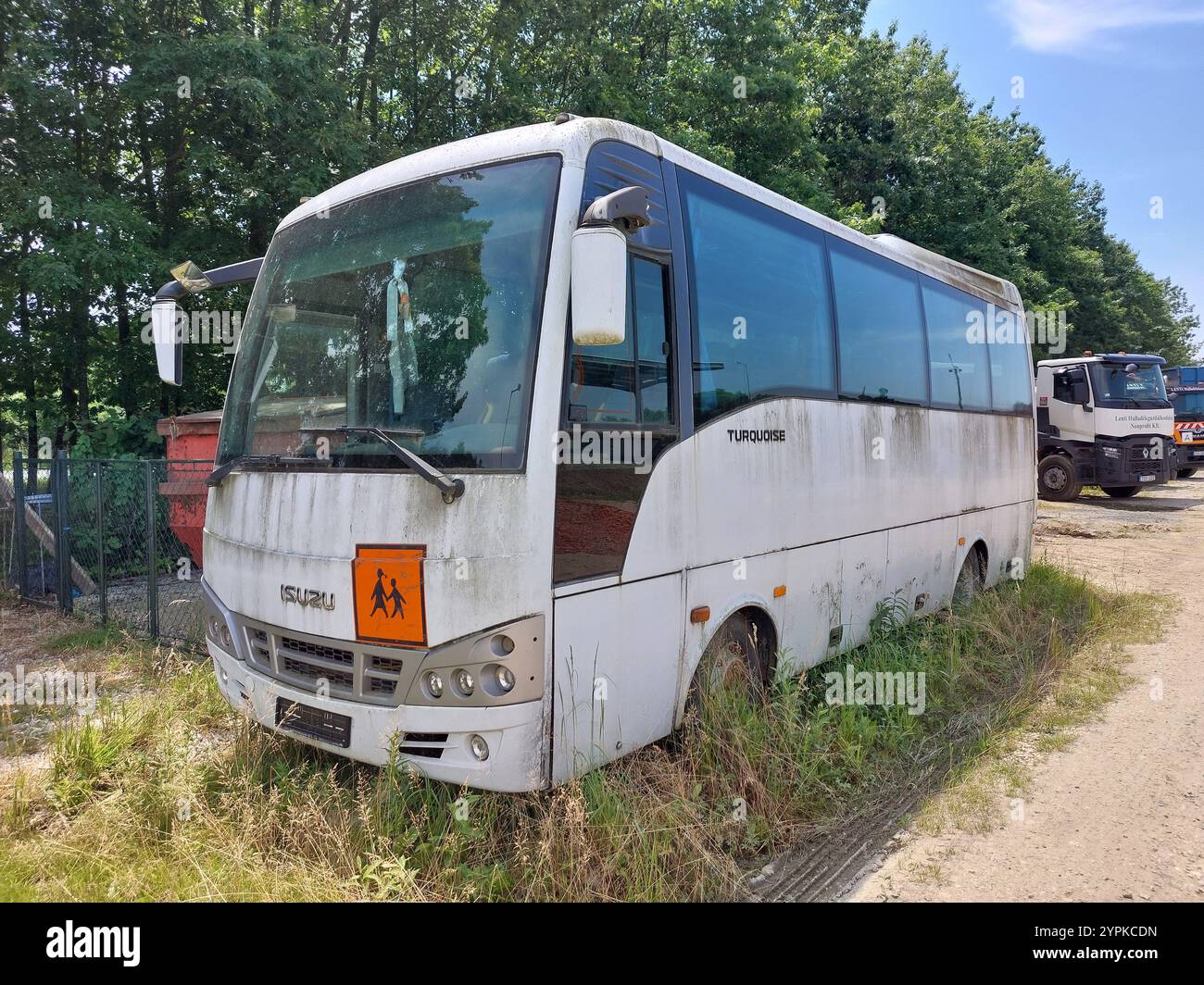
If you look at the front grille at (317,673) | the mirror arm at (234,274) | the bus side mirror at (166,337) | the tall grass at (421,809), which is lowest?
the tall grass at (421,809)

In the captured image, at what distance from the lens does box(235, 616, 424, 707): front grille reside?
3.31 metres

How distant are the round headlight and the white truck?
1813 centimetres

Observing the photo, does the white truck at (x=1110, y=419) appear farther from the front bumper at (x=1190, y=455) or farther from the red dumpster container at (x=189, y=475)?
the red dumpster container at (x=189, y=475)

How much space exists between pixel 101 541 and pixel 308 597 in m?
5.10

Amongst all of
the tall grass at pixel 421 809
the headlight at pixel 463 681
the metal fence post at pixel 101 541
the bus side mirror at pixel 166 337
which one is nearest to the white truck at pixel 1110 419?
the tall grass at pixel 421 809

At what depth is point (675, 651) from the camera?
13.0 ft

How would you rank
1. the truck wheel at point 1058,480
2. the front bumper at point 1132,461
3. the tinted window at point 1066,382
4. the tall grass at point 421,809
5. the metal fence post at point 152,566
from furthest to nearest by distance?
the truck wheel at point 1058,480
the tinted window at point 1066,382
the front bumper at point 1132,461
the metal fence post at point 152,566
the tall grass at point 421,809

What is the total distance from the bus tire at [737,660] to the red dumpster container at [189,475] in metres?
3.98

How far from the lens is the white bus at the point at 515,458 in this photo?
126 inches

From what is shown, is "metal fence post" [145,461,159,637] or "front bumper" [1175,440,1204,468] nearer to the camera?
"metal fence post" [145,461,159,637]

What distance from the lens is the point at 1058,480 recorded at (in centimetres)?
1964

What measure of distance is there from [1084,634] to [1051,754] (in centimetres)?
318

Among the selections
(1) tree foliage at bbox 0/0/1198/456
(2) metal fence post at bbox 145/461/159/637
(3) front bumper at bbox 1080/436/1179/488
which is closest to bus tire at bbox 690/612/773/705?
(2) metal fence post at bbox 145/461/159/637

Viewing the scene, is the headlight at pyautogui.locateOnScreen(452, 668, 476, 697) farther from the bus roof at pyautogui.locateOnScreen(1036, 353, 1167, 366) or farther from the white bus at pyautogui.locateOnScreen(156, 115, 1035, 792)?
the bus roof at pyautogui.locateOnScreen(1036, 353, 1167, 366)
